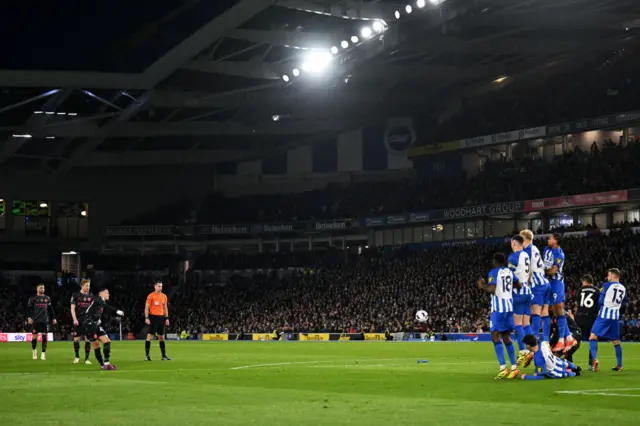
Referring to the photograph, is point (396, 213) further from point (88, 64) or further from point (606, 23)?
point (88, 64)

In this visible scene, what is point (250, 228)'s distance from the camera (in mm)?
88750

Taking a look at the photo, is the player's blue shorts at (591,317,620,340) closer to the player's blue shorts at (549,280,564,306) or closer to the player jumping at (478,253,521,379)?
the player's blue shorts at (549,280,564,306)

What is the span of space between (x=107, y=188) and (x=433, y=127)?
2905 centimetres

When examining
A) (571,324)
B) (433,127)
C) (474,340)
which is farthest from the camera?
(433,127)

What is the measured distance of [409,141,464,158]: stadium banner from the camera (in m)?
77.9

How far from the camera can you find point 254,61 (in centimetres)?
6181

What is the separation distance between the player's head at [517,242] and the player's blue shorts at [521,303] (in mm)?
1028

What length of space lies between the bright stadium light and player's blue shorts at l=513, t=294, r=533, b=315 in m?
38.4

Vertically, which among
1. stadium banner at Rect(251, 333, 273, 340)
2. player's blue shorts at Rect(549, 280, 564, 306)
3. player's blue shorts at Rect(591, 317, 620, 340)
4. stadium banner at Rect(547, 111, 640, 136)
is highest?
stadium banner at Rect(547, 111, 640, 136)

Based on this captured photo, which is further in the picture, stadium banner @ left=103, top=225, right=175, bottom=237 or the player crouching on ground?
stadium banner @ left=103, top=225, right=175, bottom=237

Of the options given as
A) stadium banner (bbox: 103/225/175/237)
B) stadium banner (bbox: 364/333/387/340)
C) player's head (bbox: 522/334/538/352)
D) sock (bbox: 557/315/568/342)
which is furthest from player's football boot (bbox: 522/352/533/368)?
stadium banner (bbox: 103/225/175/237)

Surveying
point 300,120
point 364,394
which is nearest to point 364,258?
point 300,120

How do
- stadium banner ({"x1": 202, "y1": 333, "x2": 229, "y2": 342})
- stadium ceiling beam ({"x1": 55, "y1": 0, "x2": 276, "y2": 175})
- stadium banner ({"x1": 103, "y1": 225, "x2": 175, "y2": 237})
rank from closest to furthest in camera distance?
stadium ceiling beam ({"x1": 55, "y1": 0, "x2": 276, "y2": 175}), stadium banner ({"x1": 202, "y1": 333, "x2": 229, "y2": 342}), stadium banner ({"x1": 103, "y1": 225, "x2": 175, "y2": 237})

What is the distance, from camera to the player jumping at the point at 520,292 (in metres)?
18.7
